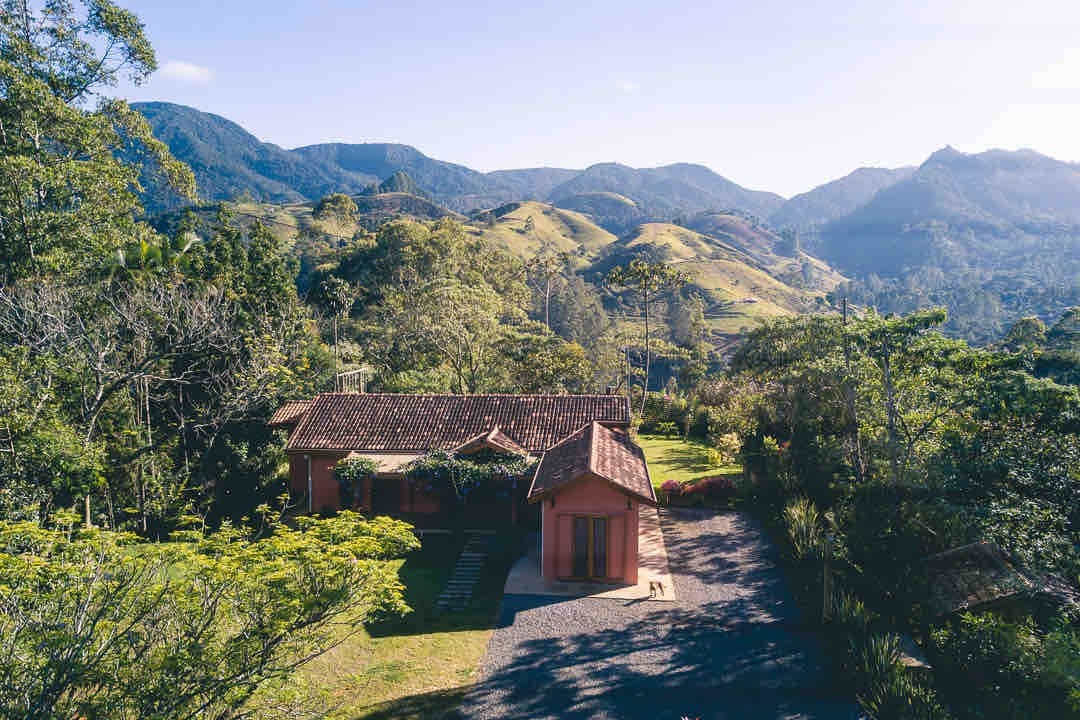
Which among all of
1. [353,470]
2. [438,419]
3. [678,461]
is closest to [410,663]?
[353,470]

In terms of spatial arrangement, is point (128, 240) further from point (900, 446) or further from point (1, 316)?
point (900, 446)

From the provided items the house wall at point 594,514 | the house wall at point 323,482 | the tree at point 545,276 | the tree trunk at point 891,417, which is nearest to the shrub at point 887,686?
the house wall at point 594,514

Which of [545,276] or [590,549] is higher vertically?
[545,276]

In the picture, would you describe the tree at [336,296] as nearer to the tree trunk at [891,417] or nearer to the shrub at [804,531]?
the shrub at [804,531]

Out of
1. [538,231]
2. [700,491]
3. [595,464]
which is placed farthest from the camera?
[538,231]

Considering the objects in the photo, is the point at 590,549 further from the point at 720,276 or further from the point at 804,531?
the point at 720,276

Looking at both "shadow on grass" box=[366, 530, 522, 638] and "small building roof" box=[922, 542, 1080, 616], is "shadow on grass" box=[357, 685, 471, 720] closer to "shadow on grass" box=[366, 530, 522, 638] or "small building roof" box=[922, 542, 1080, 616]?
"shadow on grass" box=[366, 530, 522, 638]

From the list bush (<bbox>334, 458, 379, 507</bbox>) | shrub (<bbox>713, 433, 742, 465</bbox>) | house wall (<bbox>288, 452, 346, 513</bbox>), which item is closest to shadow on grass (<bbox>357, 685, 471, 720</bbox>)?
bush (<bbox>334, 458, 379, 507</bbox>)

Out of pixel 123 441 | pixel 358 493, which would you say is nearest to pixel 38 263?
pixel 123 441
